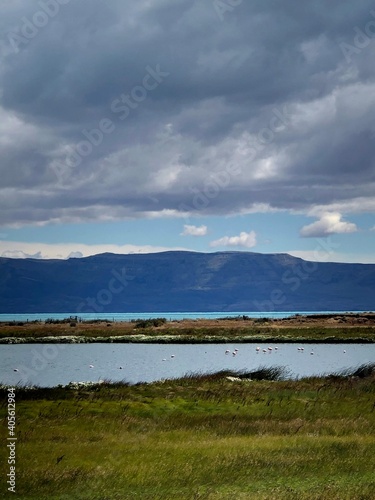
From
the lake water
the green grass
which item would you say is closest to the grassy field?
the lake water

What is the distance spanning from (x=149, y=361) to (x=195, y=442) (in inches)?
1679

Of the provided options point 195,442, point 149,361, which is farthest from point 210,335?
point 195,442

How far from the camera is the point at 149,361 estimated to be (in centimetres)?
6475

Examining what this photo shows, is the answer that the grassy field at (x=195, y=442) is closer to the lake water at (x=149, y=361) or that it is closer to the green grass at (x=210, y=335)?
the lake water at (x=149, y=361)

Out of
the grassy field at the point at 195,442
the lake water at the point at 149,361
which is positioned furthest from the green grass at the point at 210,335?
the grassy field at the point at 195,442

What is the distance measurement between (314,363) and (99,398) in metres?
34.4

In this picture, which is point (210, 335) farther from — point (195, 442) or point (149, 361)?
point (195, 442)

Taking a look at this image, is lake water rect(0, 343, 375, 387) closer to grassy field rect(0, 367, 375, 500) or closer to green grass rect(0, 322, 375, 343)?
green grass rect(0, 322, 375, 343)

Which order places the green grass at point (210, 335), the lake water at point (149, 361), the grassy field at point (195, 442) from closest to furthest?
1. the grassy field at point (195, 442)
2. the lake water at point (149, 361)
3. the green grass at point (210, 335)

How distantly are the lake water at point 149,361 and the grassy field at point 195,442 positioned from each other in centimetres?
1401

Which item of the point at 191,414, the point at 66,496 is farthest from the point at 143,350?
the point at 66,496

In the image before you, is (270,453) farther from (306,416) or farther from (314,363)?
(314,363)

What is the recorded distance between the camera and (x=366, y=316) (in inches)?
5822

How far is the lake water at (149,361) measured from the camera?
5147cm
